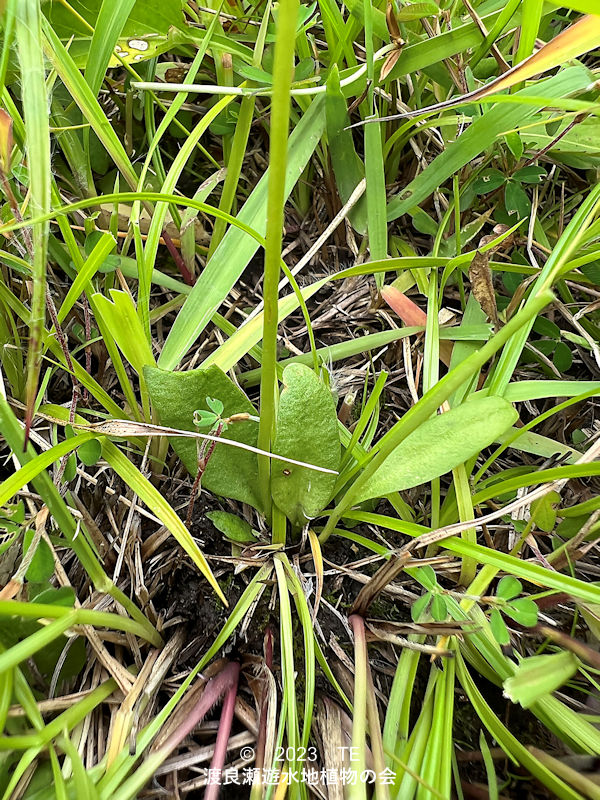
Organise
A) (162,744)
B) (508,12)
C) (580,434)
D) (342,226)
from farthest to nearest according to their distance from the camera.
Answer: (342,226), (580,434), (508,12), (162,744)

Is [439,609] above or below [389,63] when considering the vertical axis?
below

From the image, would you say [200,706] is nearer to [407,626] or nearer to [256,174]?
[407,626]

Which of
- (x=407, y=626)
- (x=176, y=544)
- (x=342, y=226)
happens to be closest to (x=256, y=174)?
Result: (x=342, y=226)

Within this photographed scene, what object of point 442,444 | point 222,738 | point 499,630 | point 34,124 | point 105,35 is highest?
point 105,35

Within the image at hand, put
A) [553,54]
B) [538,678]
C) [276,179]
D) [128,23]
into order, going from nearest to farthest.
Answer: [276,179]
[538,678]
[553,54]
[128,23]

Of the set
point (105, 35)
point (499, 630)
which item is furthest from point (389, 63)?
point (499, 630)

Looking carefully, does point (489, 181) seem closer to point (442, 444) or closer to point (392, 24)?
point (392, 24)

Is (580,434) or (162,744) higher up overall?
(580,434)

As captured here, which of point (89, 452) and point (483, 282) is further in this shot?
point (483, 282)
